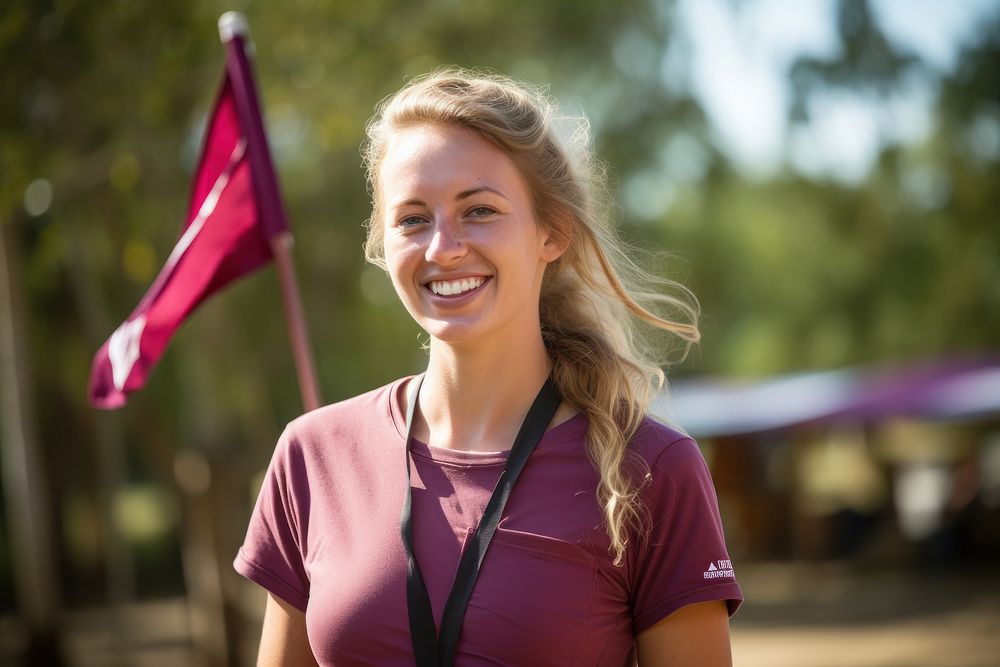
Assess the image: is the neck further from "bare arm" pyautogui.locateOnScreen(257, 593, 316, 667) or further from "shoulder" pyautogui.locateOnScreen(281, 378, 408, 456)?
"bare arm" pyautogui.locateOnScreen(257, 593, 316, 667)

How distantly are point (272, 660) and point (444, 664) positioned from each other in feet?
1.68

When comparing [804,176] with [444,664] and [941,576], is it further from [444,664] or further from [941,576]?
[444,664]

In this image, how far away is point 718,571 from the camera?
213 centimetres

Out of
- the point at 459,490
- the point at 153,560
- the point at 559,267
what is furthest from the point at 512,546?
the point at 153,560

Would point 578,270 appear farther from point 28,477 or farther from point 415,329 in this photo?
point 415,329

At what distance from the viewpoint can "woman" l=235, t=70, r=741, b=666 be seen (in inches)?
83.7

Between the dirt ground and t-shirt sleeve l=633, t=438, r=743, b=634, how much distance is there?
888 cm

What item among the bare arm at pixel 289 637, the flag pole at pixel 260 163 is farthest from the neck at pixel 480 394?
the flag pole at pixel 260 163

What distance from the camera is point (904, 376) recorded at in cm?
1834

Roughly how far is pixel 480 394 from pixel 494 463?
0.17m

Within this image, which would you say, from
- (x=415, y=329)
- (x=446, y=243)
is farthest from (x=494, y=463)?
(x=415, y=329)

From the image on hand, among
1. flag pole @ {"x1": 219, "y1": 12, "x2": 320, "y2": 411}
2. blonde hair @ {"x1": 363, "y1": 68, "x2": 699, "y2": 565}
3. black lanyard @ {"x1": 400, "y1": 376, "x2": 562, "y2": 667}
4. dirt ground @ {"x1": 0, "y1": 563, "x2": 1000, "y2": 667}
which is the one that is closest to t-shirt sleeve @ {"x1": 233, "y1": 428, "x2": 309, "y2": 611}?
black lanyard @ {"x1": 400, "y1": 376, "x2": 562, "y2": 667}

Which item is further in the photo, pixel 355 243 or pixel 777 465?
pixel 777 465

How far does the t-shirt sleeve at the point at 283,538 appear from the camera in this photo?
2.40 meters
